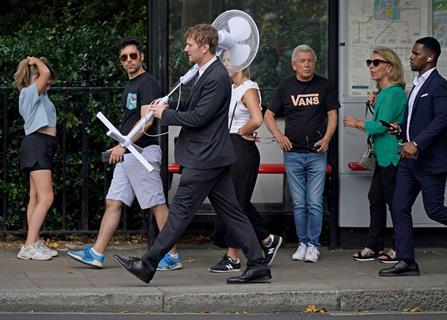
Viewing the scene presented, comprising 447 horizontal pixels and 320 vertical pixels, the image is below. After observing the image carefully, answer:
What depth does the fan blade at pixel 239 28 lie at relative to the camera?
30.7ft

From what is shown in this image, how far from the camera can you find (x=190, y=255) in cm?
1065

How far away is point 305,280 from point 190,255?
65.8 inches

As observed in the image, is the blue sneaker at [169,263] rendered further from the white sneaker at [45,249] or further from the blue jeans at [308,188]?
the blue jeans at [308,188]

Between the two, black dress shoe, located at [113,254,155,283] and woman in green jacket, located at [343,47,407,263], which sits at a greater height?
woman in green jacket, located at [343,47,407,263]

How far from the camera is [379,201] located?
1023 centimetres

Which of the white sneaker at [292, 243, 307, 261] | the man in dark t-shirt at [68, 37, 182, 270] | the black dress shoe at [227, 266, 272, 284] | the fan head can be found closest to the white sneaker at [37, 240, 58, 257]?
the man in dark t-shirt at [68, 37, 182, 270]

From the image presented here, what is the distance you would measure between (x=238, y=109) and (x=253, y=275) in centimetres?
138

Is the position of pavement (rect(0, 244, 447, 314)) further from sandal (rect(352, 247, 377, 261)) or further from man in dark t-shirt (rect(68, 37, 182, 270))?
sandal (rect(352, 247, 377, 261))

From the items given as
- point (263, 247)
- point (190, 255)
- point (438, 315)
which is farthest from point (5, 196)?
point (438, 315)

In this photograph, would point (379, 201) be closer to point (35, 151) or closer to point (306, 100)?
point (306, 100)

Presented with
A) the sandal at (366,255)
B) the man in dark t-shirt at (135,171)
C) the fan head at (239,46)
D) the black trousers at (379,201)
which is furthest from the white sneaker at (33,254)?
the black trousers at (379,201)

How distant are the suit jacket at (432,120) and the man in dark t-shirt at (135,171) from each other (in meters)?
2.05

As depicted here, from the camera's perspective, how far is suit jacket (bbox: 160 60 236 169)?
8703mm

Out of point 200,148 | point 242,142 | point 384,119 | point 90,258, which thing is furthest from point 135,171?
point 384,119
